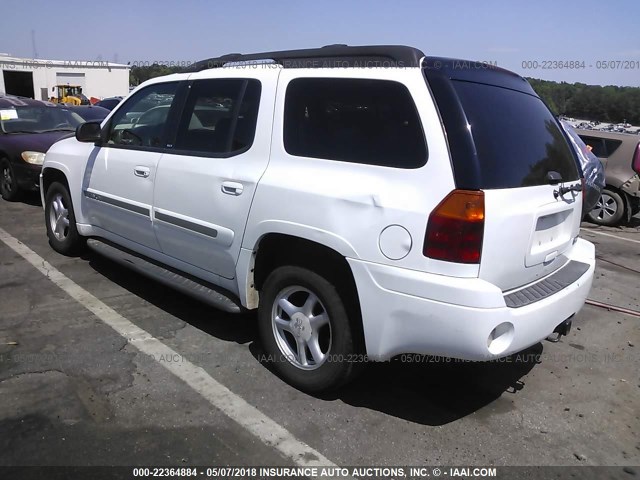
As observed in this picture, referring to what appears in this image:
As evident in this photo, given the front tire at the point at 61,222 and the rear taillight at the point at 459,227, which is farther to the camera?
the front tire at the point at 61,222

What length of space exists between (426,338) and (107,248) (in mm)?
3293

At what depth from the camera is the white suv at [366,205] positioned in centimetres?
272

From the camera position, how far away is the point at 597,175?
646 centimetres

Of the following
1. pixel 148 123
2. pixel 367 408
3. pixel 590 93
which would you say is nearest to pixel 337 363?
pixel 367 408

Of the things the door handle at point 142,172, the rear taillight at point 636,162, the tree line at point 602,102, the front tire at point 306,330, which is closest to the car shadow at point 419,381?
the front tire at point 306,330

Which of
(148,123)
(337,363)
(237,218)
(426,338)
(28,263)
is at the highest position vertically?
(148,123)

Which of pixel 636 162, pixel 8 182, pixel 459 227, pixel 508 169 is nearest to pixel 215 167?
pixel 459 227

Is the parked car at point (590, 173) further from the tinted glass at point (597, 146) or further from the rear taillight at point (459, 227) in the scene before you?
the tinted glass at point (597, 146)

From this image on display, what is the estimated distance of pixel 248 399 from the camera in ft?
10.9

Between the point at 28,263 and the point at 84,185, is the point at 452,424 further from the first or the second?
the point at 28,263

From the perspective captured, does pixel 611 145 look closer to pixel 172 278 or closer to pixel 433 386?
pixel 433 386

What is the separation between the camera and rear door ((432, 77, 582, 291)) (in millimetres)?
2750

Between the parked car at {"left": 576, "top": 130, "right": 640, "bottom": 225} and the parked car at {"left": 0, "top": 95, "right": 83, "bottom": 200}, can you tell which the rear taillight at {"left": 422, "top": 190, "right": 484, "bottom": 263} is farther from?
the parked car at {"left": 576, "top": 130, "right": 640, "bottom": 225}

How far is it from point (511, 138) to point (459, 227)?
0.73 m
